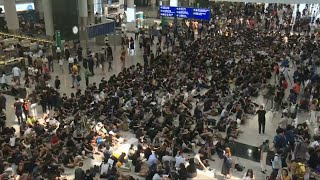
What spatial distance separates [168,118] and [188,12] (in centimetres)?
1928

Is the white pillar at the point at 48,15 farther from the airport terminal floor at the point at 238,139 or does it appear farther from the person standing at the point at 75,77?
the person standing at the point at 75,77

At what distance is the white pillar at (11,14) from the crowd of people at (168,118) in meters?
7.17

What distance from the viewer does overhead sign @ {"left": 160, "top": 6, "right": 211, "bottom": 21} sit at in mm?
32316

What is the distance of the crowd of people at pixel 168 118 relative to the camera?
12.5 meters

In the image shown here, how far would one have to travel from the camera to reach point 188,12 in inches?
1304

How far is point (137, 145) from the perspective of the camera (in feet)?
45.7

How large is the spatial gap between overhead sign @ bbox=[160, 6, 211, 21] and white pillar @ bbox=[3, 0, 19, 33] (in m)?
12.2

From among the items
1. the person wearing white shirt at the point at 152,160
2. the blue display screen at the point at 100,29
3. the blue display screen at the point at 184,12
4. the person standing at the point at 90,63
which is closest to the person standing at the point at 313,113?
the person wearing white shirt at the point at 152,160

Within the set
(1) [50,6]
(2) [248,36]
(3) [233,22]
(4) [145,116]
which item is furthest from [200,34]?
(4) [145,116]

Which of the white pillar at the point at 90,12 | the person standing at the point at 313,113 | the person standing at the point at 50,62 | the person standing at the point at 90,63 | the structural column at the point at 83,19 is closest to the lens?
the person standing at the point at 313,113

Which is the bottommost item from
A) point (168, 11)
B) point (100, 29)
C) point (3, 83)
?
point (3, 83)

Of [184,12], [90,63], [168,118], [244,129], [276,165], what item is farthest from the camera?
[184,12]

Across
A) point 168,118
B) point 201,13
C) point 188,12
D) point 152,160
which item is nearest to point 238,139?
point 168,118

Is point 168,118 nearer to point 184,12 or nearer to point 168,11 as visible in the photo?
point 184,12
